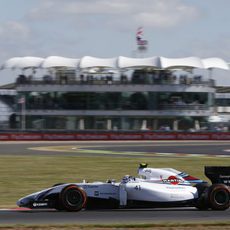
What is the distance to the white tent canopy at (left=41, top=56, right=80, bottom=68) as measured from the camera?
58691mm

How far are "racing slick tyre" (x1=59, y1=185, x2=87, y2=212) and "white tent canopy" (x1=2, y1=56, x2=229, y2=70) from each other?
4660cm

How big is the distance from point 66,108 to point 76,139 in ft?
36.1

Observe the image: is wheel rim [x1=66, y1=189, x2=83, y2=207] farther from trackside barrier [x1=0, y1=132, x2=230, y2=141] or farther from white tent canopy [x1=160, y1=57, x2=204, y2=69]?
white tent canopy [x1=160, y1=57, x2=204, y2=69]

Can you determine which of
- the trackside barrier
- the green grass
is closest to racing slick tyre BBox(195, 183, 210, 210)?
the green grass

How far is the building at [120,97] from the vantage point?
56.8 m

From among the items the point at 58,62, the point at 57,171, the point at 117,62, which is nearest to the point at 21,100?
the point at 58,62

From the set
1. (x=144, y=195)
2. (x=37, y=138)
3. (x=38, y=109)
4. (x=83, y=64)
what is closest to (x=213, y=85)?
(x=83, y=64)

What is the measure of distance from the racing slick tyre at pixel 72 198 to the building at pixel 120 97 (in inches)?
1777

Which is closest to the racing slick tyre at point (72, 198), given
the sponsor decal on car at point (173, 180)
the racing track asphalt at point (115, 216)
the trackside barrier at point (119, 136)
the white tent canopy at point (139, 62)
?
the racing track asphalt at point (115, 216)

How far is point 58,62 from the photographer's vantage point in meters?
59.0

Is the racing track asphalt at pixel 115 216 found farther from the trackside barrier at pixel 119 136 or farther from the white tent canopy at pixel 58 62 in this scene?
the white tent canopy at pixel 58 62

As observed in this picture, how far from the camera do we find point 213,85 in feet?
197

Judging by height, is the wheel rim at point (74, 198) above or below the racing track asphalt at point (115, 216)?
above

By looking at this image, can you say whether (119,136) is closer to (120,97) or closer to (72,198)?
(120,97)
